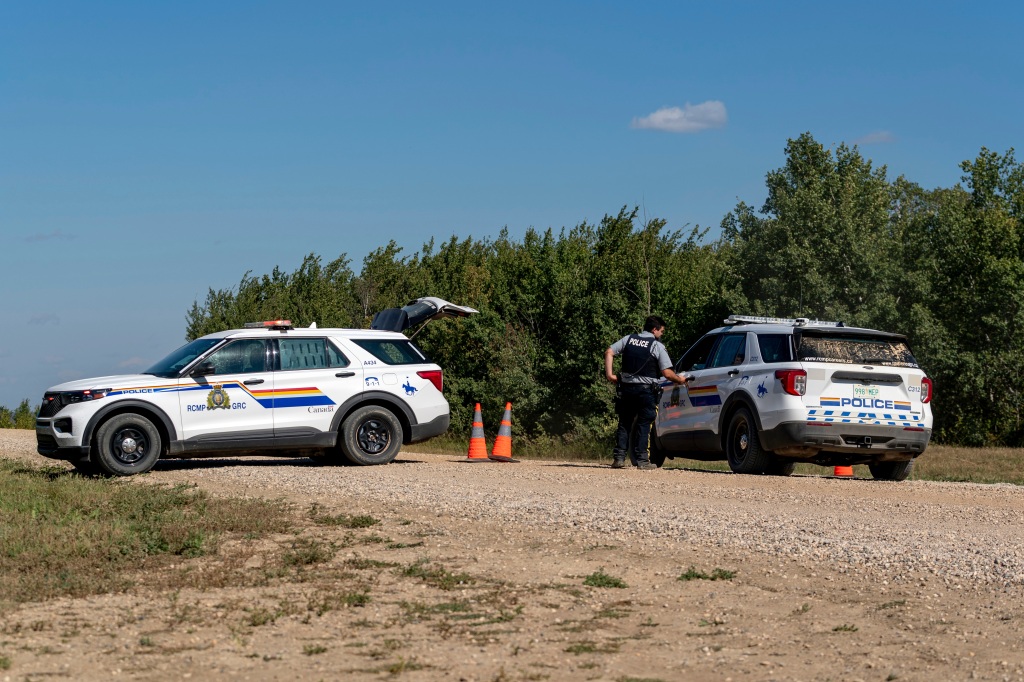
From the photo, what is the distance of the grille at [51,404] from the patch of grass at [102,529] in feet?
5.39

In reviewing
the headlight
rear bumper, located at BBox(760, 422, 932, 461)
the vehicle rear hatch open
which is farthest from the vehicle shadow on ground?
the vehicle rear hatch open

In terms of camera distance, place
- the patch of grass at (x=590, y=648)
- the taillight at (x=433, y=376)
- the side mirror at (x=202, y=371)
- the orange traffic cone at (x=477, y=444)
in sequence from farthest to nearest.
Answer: the orange traffic cone at (x=477, y=444)
the taillight at (x=433, y=376)
the side mirror at (x=202, y=371)
the patch of grass at (x=590, y=648)

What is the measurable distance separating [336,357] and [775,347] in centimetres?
558

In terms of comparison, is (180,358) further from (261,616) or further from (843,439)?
(261,616)

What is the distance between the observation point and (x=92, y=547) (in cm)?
916

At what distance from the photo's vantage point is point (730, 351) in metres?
15.9

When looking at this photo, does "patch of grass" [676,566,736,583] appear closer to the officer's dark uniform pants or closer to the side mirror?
the officer's dark uniform pants

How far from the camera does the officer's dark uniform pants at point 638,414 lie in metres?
16.0

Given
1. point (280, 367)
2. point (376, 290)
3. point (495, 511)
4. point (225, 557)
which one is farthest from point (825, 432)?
point (376, 290)

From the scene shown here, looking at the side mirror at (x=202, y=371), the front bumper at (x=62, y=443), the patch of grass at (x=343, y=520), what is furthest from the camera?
the side mirror at (x=202, y=371)

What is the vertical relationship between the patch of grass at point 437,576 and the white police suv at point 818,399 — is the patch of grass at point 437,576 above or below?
below

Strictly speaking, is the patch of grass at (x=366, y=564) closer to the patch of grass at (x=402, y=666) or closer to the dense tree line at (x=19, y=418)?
the patch of grass at (x=402, y=666)

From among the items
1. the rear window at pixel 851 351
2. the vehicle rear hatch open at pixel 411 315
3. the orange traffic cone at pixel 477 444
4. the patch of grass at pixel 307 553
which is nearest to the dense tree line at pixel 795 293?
the vehicle rear hatch open at pixel 411 315

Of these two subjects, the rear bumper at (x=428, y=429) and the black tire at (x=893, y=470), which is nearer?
the black tire at (x=893, y=470)
